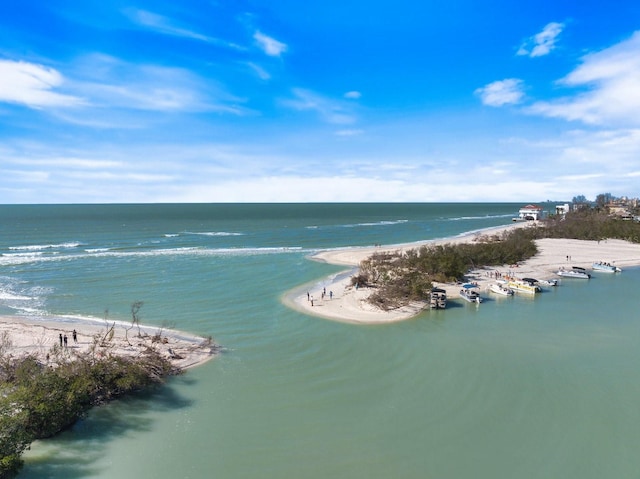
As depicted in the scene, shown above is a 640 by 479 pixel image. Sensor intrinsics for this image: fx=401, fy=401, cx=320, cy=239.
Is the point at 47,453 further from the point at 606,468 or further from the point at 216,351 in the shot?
the point at 606,468

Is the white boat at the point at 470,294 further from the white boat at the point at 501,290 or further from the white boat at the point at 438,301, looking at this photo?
the white boat at the point at 438,301

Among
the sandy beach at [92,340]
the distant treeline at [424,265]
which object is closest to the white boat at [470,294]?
the distant treeline at [424,265]

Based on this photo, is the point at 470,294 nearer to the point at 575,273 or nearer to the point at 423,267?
the point at 423,267

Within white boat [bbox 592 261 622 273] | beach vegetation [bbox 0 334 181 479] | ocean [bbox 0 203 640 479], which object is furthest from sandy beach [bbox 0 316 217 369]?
white boat [bbox 592 261 622 273]

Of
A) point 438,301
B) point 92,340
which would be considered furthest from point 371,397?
point 92,340

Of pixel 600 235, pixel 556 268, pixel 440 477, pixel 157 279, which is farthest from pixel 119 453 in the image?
pixel 600 235

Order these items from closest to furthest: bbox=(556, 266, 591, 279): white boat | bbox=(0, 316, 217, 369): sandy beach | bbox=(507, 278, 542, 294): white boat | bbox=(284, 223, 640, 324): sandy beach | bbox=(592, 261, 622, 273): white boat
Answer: bbox=(0, 316, 217, 369): sandy beach → bbox=(284, 223, 640, 324): sandy beach → bbox=(507, 278, 542, 294): white boat → bbox=(556, 266, 591, 279): white boat → bbox=(592, 261, 622, 273): white boat

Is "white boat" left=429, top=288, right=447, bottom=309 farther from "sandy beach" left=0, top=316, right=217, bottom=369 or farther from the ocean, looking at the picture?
"sandy beach" left=0, top=316, right=217, bottom=369

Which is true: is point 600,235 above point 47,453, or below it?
above
